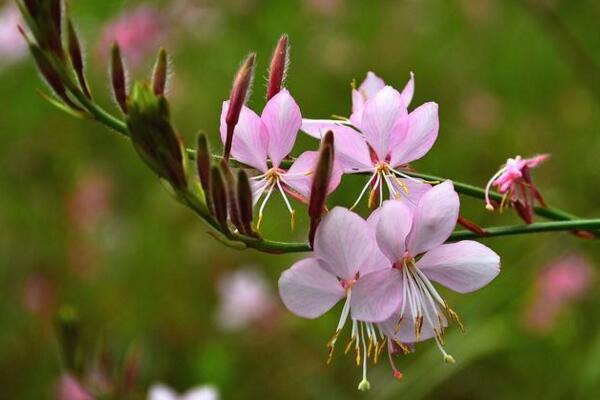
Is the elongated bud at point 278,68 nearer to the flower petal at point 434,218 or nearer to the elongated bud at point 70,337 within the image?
the flower petal at point 434,218

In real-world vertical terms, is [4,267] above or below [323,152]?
below

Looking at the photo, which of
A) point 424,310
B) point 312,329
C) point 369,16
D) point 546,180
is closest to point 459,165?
point 546,180

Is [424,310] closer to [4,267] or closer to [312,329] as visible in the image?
[312,329]

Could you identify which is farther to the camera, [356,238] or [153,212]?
[153,212]

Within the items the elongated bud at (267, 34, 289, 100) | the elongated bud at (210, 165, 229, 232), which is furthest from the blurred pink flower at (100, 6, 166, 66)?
the elongated bud at (210, 165, 229, 232)

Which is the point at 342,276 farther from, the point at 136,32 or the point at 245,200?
the point at 136,32

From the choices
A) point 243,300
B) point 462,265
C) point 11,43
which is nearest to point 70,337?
point 462,265
